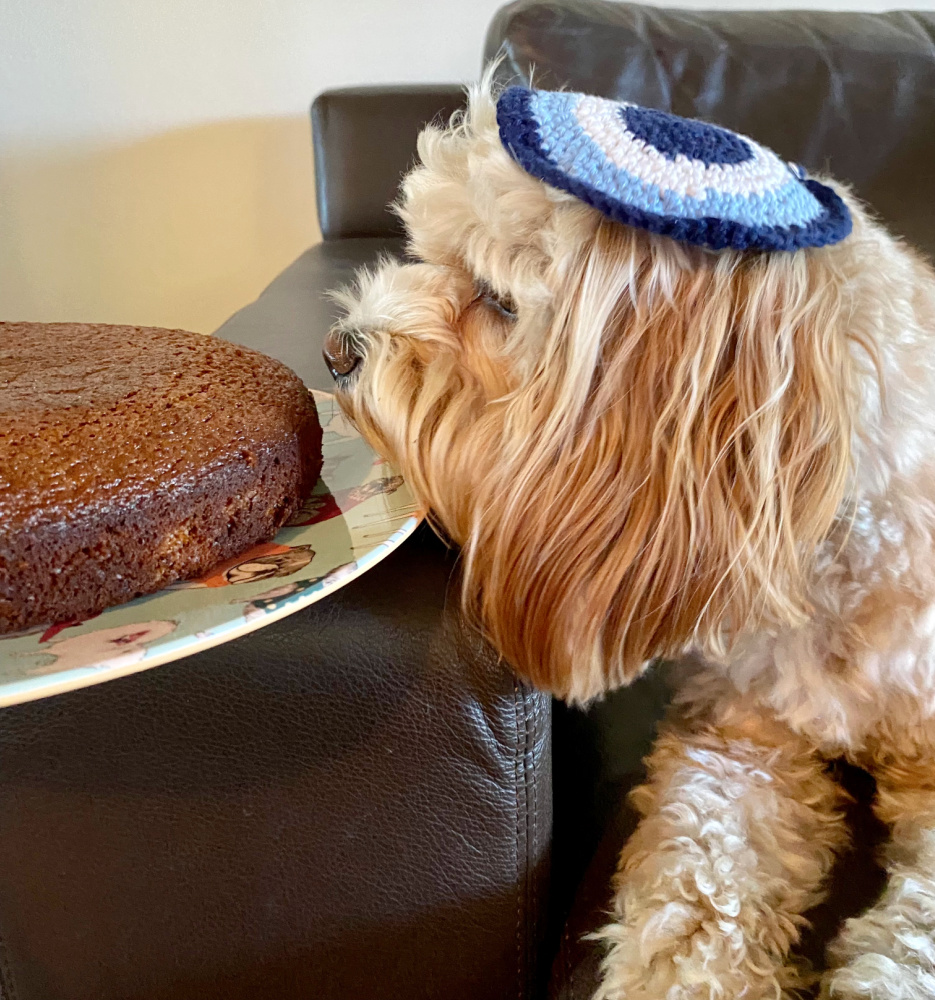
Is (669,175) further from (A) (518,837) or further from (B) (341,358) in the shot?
(A) (518,837)

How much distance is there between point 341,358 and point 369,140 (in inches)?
39.0

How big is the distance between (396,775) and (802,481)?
365mm

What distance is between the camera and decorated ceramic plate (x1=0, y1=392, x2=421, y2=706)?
0.42 m

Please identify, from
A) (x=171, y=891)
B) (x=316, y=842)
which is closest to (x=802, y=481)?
(x=316, y=842)

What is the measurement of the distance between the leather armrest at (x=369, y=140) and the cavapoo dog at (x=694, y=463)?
2.89ft

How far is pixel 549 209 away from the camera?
61cm

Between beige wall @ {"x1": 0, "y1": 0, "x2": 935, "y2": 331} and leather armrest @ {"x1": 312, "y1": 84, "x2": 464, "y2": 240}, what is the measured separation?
0.87 feet

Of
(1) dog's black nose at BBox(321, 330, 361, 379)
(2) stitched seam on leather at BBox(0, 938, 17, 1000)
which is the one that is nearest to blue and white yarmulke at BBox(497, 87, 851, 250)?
(1) dog's black nose at BBox(321, 330, 361, 379)

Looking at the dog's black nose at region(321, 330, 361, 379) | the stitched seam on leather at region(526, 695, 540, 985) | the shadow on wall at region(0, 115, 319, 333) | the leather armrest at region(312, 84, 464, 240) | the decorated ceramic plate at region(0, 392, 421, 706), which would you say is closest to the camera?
the decorated ceramic plate at region(0, 392, 421, 706)

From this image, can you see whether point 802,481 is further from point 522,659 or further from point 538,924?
point 538,924

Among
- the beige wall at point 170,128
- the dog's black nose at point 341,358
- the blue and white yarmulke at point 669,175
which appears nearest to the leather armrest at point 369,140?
the beige wall at point 170,128

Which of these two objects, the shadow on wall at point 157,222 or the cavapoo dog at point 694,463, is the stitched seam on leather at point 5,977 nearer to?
the cavapoo dog at point 694,463

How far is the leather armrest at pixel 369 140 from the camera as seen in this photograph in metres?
1.55

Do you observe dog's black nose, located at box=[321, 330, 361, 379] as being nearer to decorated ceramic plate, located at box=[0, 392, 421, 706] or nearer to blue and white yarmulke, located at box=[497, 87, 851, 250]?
decorated ceramic plate, located at box=[0, 392, 421, 706]
